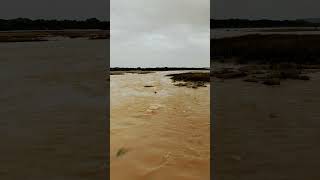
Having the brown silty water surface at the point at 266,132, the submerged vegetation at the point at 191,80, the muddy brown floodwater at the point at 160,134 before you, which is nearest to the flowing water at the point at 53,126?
the muddy brown floodwater at the point at 160,134

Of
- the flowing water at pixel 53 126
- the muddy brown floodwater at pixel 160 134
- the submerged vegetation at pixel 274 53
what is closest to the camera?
the muddy brown floodwater at pixel 160 134

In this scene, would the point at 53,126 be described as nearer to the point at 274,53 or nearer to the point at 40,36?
the point at 274,53

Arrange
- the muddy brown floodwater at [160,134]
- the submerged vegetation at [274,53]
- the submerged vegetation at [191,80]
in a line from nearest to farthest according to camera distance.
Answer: the muddy brown floodwater at [160,134] → the submerged vegetation at [191,80] → the submerged vegetation at [274,53]

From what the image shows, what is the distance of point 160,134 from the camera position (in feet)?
33.8

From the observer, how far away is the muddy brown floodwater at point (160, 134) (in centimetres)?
788

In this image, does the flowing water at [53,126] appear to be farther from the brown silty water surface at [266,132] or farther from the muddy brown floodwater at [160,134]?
the brown silty water surface at [266,132]

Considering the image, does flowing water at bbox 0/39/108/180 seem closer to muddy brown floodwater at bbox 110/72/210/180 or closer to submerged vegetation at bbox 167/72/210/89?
muddy brown floodwater at bbox 110/72/210/180

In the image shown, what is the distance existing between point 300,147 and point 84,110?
21.0ft

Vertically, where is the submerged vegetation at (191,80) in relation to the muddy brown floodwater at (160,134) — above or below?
above

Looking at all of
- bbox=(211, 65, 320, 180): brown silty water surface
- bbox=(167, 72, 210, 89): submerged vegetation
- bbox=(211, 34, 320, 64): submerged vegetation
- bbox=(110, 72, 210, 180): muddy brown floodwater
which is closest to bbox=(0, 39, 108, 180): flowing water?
bbox=(110, 72, 210, 180): muddy brown floodwater

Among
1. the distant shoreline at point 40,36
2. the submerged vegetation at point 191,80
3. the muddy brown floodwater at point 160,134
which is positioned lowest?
the muddy brown floodwater at point 160,134

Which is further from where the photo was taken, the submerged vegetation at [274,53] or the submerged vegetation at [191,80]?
the submerged vegetation at [274,53]

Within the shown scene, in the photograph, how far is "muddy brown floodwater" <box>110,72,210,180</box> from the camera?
7.88 m

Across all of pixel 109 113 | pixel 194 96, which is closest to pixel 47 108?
pixel 109 113
